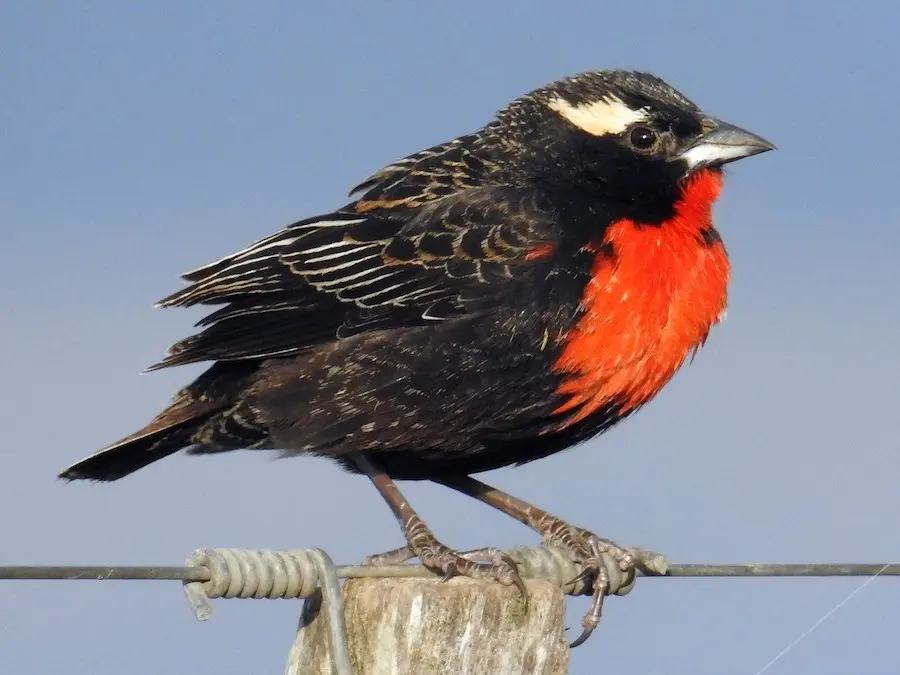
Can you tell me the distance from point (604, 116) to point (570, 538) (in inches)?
77.4

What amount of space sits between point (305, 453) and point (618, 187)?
5.87 ft

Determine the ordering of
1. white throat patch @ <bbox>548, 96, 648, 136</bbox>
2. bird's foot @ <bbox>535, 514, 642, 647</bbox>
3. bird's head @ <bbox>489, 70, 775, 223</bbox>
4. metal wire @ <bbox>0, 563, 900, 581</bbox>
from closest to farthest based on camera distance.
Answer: metal wire @ <bbox>0, 563, 900, 581</bbox> < bird's foot @ <bbox>535, 514, 642, 647</bbox> < bird's head @ <bbox>489, 70, 775, 223</bbox> < white throat patch @ <bbox>548, 96, 648, 136</bbox>

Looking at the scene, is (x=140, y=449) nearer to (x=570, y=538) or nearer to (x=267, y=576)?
(x=570, y=538)

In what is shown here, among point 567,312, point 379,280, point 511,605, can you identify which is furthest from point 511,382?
point 511,605

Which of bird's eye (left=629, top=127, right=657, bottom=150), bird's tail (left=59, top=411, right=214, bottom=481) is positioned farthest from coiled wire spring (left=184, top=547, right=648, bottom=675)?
bird's eye (left=629, top=127, right=657, bottom=150)

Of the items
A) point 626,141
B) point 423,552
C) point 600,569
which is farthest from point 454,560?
point 626,141

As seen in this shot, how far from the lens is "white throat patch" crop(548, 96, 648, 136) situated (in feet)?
23.1

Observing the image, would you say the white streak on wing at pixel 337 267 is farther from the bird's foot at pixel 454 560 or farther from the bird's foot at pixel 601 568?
the bird's foot at pixel 601 568

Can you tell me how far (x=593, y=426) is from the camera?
6.64m

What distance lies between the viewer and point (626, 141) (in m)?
6.99

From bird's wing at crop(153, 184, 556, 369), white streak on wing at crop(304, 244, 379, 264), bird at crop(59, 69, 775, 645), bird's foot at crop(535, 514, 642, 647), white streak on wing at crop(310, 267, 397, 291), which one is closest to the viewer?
bird's foot at crop(535, 514, 642, 647)

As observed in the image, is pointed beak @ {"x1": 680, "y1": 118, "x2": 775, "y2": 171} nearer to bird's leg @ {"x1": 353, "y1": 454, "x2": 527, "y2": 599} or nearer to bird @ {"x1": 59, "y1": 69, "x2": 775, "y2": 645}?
bird @ {"x1": 59, "y1": 69, "x2": 775, "y2": 645}

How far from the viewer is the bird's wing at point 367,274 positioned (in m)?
6.38

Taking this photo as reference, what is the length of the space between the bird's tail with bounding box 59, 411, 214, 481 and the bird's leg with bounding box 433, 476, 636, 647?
1208 mm
